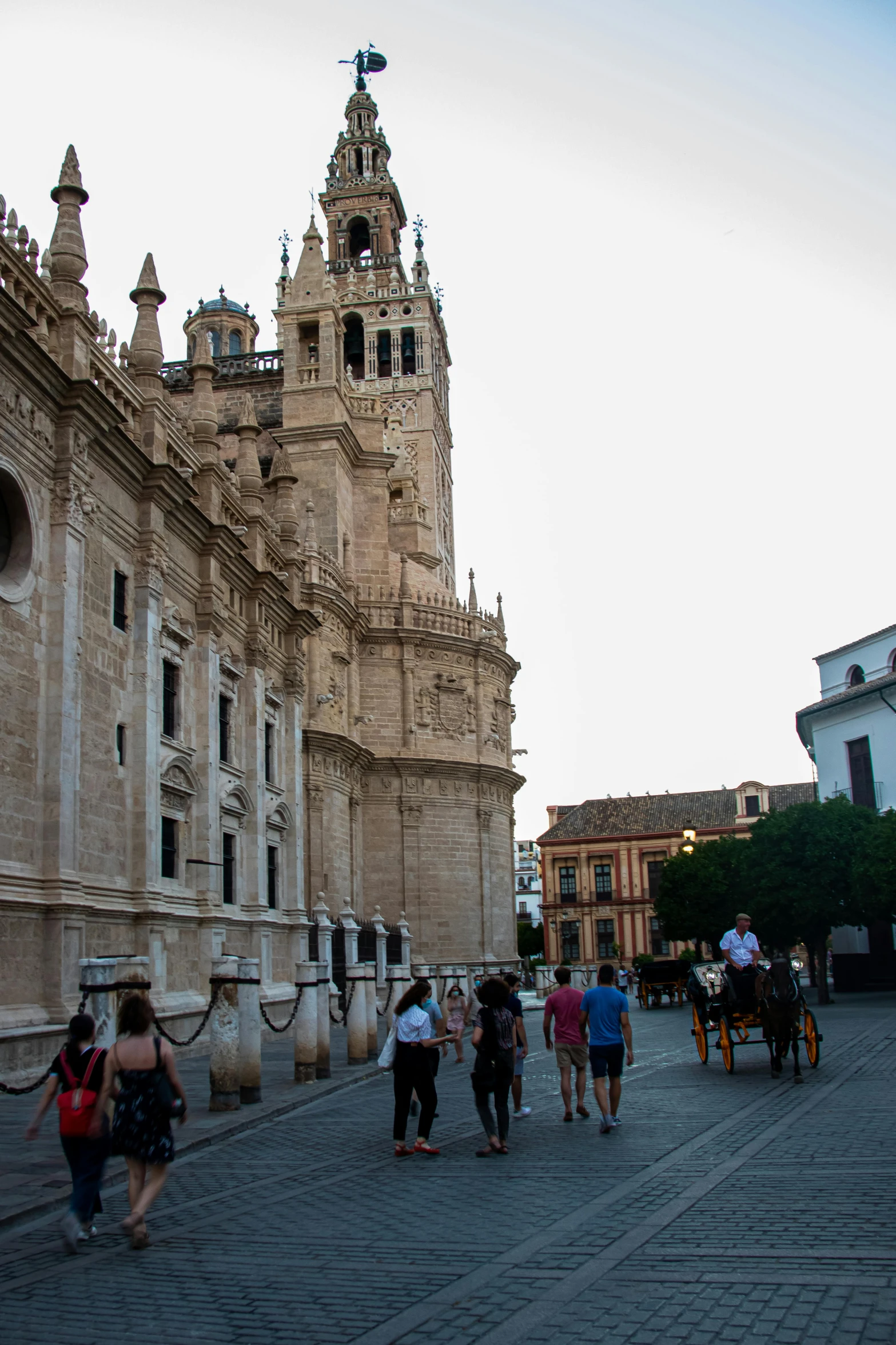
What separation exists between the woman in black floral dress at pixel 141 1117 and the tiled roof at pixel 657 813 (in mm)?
70418

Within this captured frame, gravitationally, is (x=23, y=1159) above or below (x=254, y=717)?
below

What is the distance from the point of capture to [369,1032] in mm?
18641

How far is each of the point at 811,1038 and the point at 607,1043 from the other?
4739 millimetres

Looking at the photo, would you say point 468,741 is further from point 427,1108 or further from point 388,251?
point 388,251

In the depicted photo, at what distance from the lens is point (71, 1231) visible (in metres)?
6.89

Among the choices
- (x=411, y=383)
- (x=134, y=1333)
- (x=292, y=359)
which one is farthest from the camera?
(x=411, y=383)

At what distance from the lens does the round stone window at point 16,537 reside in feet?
51.4

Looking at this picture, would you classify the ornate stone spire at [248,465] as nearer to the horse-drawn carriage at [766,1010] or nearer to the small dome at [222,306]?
the horse-drawn carriage at [766,1010]

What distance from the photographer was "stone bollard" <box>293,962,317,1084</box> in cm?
1534

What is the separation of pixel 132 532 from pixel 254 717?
6.52 metres

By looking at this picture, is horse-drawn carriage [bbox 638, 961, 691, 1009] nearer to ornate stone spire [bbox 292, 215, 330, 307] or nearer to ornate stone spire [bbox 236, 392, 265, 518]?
ornate stone spire [bbox 236, 392, 265, 518]

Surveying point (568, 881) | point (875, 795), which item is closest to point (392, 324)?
point (568, 881)

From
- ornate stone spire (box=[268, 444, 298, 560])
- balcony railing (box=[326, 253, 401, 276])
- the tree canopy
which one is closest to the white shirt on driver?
the tree canopy

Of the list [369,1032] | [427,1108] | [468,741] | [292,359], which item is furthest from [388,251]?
[427,1108]
